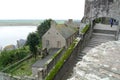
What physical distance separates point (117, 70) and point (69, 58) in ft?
29.3

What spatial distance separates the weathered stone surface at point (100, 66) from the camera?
3285 mm

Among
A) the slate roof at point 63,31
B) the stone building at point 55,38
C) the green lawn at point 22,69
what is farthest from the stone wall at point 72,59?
the slate roof at point 63,31

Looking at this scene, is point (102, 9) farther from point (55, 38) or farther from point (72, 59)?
point (55, 38)

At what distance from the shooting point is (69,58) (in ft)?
40.6

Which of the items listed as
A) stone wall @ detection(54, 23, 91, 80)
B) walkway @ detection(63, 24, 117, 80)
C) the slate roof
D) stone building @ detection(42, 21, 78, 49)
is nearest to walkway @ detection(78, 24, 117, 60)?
walkway @ detection(63, 24, 117, 80)

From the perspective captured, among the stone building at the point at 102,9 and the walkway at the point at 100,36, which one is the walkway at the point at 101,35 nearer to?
the walkway at the point at 100,36

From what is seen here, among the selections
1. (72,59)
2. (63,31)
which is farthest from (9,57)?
(72,59)

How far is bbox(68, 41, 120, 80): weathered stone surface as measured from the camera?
3.29 metres

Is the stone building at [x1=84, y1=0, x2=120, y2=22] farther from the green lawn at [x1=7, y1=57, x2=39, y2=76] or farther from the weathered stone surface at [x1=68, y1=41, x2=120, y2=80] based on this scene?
the green lawn at [x1=7, y1=57, x2=39, y2=76]

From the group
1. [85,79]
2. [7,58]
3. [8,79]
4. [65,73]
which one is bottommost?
[7,58]

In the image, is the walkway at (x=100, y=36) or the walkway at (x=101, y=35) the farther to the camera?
the walkway at (x=101, y=35)

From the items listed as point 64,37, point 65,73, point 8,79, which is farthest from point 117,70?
point 64,37

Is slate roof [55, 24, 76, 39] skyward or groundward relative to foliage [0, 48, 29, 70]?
skyward

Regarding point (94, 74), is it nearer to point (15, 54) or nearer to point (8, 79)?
point (8, 79)
